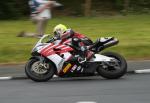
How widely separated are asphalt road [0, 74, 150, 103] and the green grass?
266cm

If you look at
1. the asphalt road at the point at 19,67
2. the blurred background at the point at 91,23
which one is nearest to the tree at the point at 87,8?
the blurred background at the point at 91,23

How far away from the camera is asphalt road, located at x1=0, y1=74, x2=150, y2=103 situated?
969 centimetres

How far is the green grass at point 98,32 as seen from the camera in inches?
584

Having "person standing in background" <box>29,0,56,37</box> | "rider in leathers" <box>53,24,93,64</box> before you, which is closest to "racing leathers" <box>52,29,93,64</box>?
"rider in leathers" <box>53,24,93,64</box>

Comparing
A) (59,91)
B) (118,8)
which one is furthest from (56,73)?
(118,8)

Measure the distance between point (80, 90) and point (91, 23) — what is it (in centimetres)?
1015

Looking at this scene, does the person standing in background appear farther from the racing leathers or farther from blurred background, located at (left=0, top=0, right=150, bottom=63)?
the racing leathers

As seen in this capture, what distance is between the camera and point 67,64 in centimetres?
1171

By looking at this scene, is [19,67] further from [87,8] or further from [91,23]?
[87,8]

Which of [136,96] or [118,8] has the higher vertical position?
[136,96]

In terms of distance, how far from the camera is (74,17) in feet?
76.3

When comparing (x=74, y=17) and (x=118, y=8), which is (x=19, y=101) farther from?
(x=118, y=8)

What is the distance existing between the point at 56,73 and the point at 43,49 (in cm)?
55

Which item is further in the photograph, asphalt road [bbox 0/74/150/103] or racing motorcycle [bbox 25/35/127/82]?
racing motorcycle [bbox 25/35/127/82]
